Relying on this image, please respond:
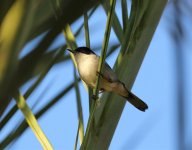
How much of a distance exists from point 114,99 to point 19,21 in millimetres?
665

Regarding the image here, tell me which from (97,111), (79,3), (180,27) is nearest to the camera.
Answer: (79,3)

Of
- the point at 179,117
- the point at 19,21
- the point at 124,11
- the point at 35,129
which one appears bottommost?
the point at 179,117

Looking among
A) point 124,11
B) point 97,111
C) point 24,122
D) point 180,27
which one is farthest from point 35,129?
point 180,27

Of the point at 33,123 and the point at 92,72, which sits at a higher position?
the point at 92,72

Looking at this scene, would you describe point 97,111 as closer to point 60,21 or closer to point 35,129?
point 35,129

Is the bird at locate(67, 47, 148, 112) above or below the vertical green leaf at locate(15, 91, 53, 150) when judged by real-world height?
above

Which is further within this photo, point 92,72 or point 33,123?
point 92,72

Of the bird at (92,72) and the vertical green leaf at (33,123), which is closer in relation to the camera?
the vertical green leaf at (33,123)

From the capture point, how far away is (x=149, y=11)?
947 mm

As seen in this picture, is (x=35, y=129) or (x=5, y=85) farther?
(x=35, y=129)

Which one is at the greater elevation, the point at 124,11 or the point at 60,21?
the point at 124,11

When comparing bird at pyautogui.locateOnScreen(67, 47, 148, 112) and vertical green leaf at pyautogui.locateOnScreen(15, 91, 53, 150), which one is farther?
bird at pyautogui.locateOnScreen(67, 47, 148, 112)

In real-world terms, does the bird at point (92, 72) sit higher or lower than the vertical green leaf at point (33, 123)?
higher

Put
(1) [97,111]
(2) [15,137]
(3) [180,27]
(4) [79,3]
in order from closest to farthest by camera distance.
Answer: (4) [79,3] → (3) [180,27] → (2) [15,137] → (1) [97,111]
